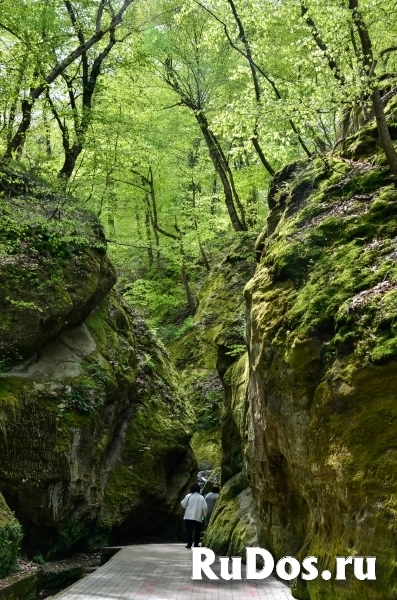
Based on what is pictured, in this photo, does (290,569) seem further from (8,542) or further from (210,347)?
(210,347)

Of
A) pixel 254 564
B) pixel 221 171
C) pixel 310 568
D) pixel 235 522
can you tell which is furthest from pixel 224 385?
pixel 221 171

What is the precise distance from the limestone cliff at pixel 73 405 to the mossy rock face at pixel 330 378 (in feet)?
17.7

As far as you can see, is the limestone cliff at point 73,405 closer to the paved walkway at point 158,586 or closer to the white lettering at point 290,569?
the paved walkway at point 158,586

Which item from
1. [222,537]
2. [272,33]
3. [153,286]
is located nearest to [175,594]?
[222,537]

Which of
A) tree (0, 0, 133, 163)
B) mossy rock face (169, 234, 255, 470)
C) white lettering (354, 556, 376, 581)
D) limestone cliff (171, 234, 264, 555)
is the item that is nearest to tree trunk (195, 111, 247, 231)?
mossy rock face (169, 234, 255, 470)

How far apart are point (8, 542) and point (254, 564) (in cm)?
433

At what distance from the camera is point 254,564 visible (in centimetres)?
989

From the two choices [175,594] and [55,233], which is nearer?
[175,594]

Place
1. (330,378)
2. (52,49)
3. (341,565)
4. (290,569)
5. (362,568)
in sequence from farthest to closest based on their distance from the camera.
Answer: (52,49)
(290,569)
(330,378)
(341,565)
(362,568)

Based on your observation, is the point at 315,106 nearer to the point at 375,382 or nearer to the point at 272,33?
the point at 375,382

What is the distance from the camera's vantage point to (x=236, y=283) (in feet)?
80.6

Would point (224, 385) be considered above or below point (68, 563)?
above

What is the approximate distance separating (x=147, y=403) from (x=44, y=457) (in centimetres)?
593

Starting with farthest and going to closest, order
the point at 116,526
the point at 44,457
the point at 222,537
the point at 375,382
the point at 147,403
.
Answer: the point at 147,403 → the point at 116,526 → the point at 44,457 → the point at 222,537 → the point at 375,382
